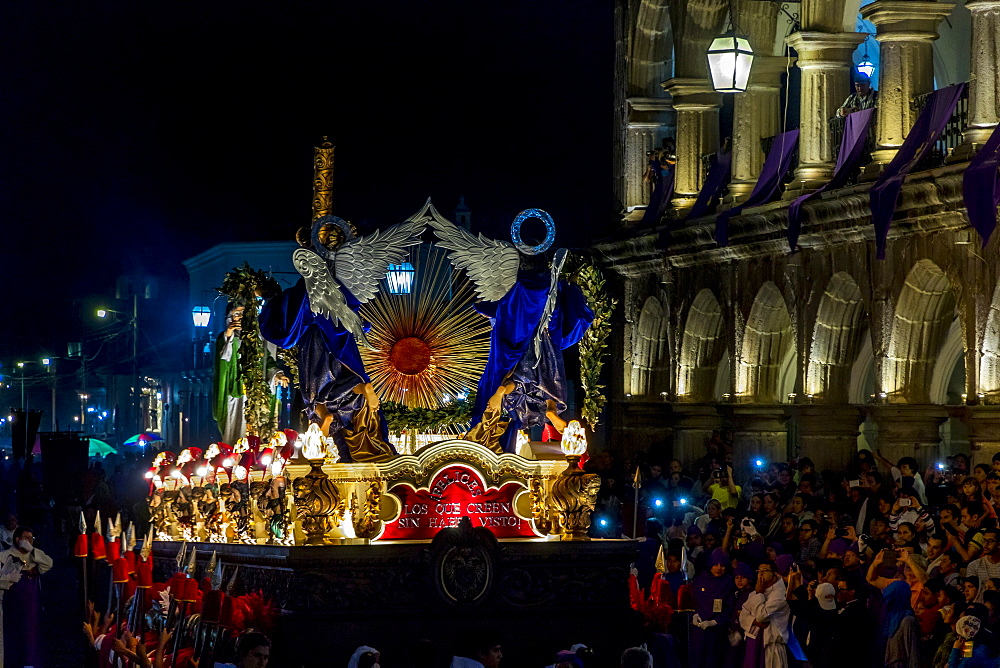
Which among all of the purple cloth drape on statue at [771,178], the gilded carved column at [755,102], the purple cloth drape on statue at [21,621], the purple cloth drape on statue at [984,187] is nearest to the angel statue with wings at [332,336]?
the purple cloth drape on statue at [21,621]

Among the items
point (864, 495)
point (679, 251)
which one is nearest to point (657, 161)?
point (679, 251)

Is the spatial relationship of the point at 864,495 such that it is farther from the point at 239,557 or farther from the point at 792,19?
the point at 792,19

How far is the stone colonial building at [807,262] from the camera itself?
22.7m

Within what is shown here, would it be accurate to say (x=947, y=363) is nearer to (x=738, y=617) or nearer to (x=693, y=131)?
(x=693, y=131)

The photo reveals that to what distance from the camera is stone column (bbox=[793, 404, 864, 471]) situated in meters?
25.9

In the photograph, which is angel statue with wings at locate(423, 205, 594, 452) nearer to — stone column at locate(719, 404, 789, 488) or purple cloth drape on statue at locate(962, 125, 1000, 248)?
purple cloth drape on statue at locate(962, 125, 1000, 248)

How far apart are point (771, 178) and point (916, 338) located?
3.85 metres

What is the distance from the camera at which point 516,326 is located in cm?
1606

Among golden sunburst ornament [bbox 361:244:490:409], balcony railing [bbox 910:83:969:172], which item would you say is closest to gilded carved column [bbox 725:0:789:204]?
balcony railing [bbox 910:83:969:172]

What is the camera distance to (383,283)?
1639cm

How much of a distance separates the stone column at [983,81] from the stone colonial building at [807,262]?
2 cm

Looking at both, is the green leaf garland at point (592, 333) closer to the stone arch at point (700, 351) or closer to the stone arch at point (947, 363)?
the stone arch at point (947, 363)

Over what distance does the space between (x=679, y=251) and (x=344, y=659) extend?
1645cm

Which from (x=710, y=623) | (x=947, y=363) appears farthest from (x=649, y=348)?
(x=710, y=623)
